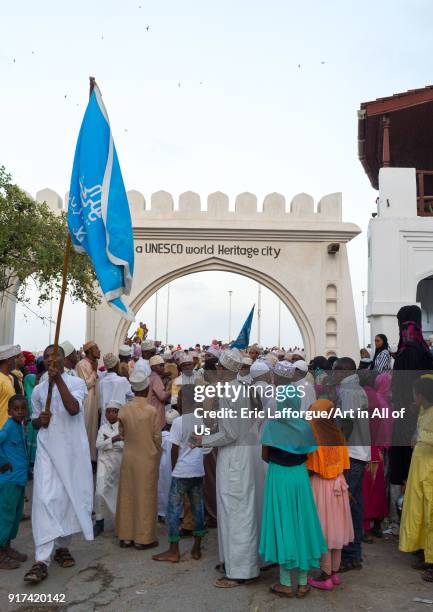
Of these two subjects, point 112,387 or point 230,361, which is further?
point 112,387

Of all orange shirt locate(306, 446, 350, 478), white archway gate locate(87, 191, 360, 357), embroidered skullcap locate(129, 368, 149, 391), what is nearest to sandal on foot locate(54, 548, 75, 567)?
embroidered skullcap locate(129, 368, 149, 391)

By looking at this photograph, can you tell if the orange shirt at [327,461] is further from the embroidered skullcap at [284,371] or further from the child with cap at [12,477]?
the child with cap at [12,477]

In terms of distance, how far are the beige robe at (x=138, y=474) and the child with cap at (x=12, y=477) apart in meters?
0.87

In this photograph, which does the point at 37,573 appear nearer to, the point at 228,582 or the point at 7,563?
the point at 7,563

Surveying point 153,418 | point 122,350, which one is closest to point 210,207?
point 122,350

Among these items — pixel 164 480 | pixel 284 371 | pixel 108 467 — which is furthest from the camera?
pixel 164 480

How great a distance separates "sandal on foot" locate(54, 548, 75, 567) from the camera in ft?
15.5

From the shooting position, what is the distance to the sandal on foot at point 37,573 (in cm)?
424

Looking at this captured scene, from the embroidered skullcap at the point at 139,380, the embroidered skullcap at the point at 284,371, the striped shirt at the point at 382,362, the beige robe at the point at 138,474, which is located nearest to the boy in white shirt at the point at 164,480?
the beige robe at the point at 138,474

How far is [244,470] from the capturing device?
4.34 meters

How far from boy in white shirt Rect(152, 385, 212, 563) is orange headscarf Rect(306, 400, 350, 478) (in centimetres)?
100

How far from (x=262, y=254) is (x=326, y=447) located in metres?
10.7

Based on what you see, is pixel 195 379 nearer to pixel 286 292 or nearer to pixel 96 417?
pixel 96 417

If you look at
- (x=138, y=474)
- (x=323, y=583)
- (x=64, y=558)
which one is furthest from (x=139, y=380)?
(x=323, y=583)
